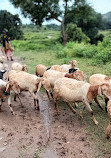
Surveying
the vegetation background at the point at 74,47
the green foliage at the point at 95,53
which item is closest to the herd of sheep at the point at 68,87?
the vegetation background at the point at 74,47

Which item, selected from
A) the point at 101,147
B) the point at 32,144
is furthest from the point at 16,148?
the point at 101,147

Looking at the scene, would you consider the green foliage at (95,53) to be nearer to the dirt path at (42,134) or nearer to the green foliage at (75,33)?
the dirt path at (42,134)

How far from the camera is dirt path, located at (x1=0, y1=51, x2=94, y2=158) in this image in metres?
4.39

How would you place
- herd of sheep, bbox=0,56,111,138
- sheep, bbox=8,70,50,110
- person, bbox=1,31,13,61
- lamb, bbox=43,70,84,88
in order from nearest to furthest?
herd of sheep, bbox=0,56,111,138, sheep, bbox=8,70,50,110, lamb, bbox=43,70,84,88, person, bbox=1,31,13,61

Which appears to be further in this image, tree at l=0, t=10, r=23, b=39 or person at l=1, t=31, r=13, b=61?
tree at l=0, t=10, r=23, b=39

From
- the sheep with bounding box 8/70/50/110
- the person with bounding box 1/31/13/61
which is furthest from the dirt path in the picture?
the person with bounding box 1/31/13/61

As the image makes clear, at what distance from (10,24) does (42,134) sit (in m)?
32.6

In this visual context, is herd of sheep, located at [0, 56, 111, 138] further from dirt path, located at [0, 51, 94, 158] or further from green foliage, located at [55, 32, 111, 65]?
green foliage, located at [55, 32, 111, 65]

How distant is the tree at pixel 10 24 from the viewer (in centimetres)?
3393

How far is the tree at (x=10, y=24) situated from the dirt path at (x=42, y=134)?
97.5 ft

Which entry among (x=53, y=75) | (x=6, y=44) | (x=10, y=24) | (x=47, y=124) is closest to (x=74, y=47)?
(x=6, y=44)

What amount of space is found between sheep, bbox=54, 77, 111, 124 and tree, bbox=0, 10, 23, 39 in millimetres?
30246

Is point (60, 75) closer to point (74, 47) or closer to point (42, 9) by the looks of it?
point (74, 47)

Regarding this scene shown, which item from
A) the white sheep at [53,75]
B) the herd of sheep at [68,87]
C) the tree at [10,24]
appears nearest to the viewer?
the herd of sheep at [68,87]
